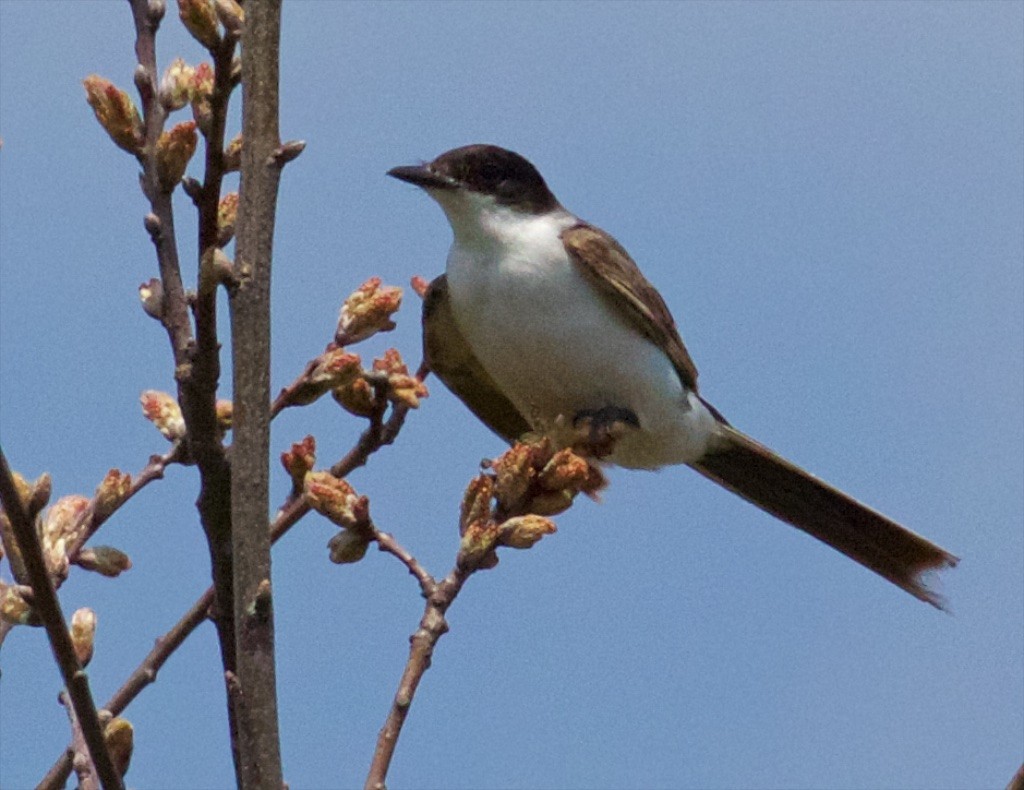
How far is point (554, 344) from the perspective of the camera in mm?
5758

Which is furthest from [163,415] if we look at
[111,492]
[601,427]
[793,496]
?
[793,496]

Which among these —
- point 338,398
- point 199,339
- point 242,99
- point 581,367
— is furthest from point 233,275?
point 581,367

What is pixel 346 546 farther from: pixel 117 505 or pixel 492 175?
pixel 492 175

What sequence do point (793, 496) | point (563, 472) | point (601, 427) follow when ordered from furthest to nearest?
point (793, 496) → point (601, 427) → point (563, 472)

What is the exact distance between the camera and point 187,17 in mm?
2576

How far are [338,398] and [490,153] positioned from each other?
3256mm

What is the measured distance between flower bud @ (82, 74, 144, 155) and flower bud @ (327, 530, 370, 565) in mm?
819


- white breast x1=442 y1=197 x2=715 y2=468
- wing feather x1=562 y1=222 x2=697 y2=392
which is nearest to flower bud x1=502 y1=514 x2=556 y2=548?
white breast x1=442 y1=197 x2=715 y2=468

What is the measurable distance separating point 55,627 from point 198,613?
520mm

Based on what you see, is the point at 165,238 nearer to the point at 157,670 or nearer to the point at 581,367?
the point at 157,670

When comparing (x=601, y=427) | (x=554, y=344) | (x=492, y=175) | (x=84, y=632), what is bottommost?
(x=84, y=632)

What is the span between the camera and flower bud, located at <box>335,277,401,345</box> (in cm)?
308

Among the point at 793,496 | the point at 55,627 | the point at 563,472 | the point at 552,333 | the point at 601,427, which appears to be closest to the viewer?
the point at 55,627

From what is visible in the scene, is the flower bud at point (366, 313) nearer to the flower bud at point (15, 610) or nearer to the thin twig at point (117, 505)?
the thin twig at point (117, 505)
